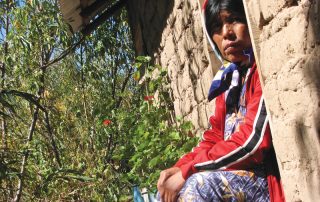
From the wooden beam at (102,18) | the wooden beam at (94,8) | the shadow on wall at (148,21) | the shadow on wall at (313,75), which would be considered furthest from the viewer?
the wooden beam at (102,18)

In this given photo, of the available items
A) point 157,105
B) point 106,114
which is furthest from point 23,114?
point 157,105

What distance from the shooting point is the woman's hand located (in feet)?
6.54

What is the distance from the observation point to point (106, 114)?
541 centimetres

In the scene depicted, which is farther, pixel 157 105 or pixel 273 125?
pixel 157 105

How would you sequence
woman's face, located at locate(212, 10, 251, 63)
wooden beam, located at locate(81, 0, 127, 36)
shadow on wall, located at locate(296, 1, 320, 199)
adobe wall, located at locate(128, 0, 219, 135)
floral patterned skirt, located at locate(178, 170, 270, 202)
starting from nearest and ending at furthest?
1. shadow on wall, located at locate(296, 1, 320, 199)
2. floral patterned skirt, located at locate(178, 170, 270, 202)
3. woman's face, located at locate(212, 10, 251, 63)
4. adobe wall, located at locate(128, 0, 219, 135)
5. wooden beam, located at locate(81, 0, 127, 36)

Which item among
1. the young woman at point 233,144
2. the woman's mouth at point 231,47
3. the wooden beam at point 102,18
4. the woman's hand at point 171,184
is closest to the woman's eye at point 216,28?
the young woman at point 233,144

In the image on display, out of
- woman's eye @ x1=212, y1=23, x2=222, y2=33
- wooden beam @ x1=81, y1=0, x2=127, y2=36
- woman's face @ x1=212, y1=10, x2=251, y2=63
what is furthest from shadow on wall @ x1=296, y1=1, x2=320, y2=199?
wooden beam @ x1=81, y1=0, x2=127, y2=36

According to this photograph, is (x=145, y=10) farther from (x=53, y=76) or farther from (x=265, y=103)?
(x=265, y=103)

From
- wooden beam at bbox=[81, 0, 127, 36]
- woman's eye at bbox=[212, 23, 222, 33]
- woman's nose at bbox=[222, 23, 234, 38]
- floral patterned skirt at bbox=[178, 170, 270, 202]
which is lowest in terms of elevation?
floral patterned skirt at bbox=[178, 170, 270, 202]

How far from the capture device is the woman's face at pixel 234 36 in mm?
2105

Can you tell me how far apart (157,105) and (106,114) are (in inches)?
33.8

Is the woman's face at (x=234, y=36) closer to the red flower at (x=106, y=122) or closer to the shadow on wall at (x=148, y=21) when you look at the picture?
the shadow on wall at (x=148, y=21)

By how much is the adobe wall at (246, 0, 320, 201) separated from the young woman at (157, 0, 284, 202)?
0.10 meters

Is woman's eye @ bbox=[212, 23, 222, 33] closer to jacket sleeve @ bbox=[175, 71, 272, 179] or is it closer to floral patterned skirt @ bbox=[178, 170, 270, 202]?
jacket sleeve @ bbox=[175, 71, 272, 179]
